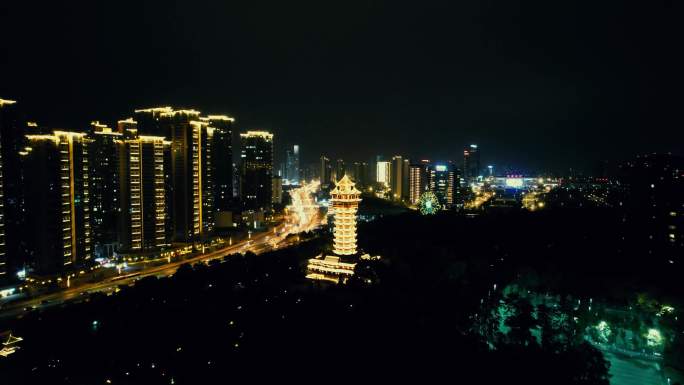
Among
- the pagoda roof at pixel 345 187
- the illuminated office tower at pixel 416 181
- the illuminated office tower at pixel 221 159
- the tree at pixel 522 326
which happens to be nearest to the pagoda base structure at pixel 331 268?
the pagoda roof at pixel 345 187

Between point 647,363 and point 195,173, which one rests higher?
point 195,173

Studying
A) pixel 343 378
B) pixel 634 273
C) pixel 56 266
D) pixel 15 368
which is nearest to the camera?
pixel 343 378

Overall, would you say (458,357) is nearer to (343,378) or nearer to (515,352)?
(515,352)

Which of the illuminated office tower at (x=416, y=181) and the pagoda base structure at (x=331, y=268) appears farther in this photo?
the illuminated office tower at (x=416, y=181)

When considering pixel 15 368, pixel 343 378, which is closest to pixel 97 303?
pixel 15 368

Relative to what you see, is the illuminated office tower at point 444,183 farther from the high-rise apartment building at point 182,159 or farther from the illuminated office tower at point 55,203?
the illuminated office tower at point 55,203
